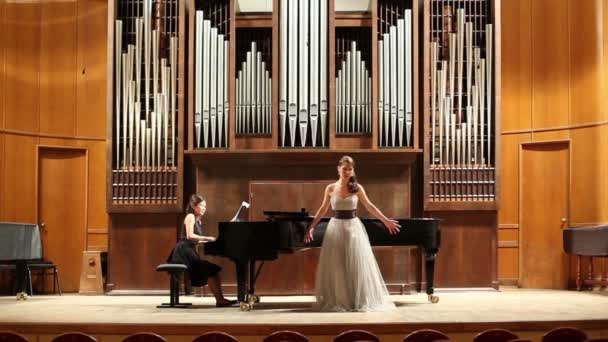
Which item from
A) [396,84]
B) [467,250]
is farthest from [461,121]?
[467,250]

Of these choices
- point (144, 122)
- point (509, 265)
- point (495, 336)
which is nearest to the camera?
point (495, 336)

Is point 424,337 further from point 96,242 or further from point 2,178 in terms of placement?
point 96,242

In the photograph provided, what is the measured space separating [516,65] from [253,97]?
3.92m

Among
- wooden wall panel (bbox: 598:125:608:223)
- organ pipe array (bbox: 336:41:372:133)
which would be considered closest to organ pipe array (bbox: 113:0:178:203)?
organ pipe array (bbox: 336:41:372:133)

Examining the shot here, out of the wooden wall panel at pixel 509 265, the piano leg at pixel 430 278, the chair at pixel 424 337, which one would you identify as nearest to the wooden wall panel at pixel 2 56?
the piano leg at pixel 430 278

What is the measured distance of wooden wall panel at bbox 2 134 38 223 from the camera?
11.7m

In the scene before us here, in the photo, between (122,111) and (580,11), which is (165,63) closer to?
(122,111)

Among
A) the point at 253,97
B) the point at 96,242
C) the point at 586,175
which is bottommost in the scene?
the point at 96,242

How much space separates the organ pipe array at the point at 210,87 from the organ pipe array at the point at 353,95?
4.51 ft

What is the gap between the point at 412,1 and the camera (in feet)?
36.5

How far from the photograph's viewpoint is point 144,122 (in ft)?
36.4

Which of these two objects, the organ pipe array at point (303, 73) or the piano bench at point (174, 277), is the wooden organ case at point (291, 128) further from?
the piano bench at point (174, 277)

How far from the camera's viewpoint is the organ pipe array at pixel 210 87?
10.9 meters

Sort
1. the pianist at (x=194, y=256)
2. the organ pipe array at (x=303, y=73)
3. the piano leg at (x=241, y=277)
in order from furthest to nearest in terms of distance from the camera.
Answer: the organ pipe array at (x=303, y=73) < the pianist at (x=194, y=256) < the piano leg at (x=241, y=277)
